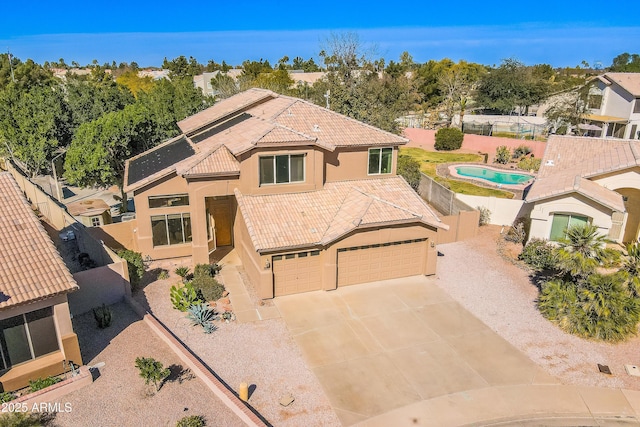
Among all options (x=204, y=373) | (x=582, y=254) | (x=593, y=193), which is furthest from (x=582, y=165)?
(x=204, y=373)

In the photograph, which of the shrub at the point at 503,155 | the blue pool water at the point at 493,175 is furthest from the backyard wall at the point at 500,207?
the shrub at the point at 503,155

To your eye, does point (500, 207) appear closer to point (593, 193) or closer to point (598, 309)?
point (593, 193)

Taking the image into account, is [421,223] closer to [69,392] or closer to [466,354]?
[466,354]

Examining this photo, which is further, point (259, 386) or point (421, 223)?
point (421, 223)

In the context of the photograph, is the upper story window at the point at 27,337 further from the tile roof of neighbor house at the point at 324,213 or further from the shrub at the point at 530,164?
the shrub at the point at 530,164

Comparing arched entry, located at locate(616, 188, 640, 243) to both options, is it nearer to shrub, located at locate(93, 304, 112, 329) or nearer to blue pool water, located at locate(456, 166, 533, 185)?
blue pool water, located at locate(456, 166, 533, 185)

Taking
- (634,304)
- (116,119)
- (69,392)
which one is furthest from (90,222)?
(634,304)

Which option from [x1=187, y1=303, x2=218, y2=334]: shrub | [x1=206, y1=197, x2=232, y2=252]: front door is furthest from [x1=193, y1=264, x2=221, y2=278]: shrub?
[x1=187, y1=303, x2=218, y2=334]: shrub
